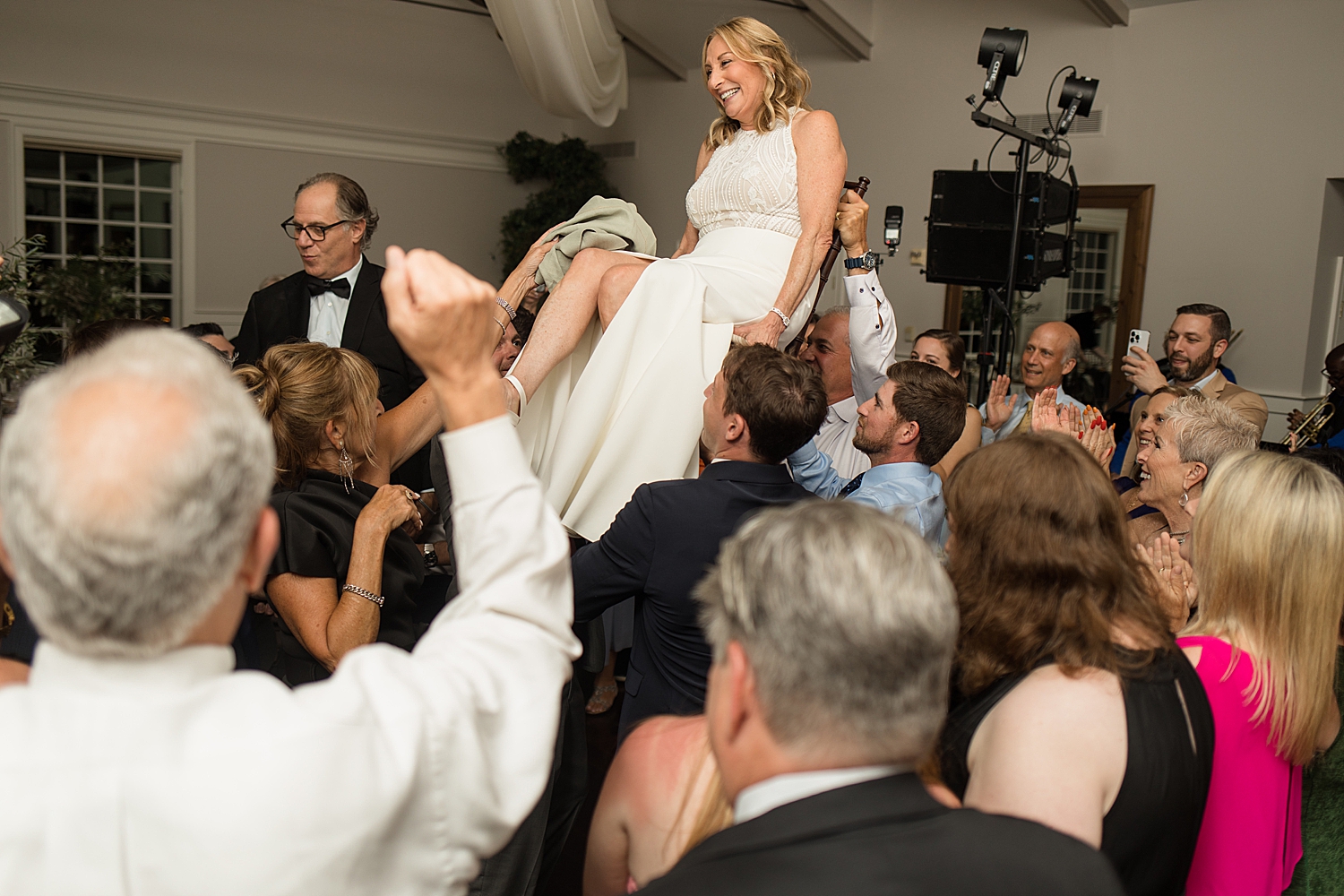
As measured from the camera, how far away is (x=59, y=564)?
72cm

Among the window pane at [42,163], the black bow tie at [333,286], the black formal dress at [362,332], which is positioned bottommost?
the black formal dress at [362,332]

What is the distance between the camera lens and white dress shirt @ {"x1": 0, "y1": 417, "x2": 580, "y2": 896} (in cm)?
71

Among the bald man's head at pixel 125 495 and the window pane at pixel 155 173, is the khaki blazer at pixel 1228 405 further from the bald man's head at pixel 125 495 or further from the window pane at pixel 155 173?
the window pane at pixel 155 173

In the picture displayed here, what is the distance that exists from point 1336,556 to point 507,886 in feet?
4.74

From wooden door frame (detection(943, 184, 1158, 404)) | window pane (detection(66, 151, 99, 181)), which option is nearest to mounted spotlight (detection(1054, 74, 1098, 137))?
wooden door frame (detection(943, 184, 1158, 404))

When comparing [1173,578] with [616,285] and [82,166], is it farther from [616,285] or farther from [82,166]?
[82,166]

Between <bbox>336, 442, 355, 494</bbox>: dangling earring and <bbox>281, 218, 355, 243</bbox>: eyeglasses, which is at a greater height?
<bbox>281, 218, 355, 243</bbox>: eyeglasses

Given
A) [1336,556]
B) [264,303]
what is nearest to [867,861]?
[1336,556]

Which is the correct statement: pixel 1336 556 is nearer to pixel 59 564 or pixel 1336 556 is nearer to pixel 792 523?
pixel 792 523

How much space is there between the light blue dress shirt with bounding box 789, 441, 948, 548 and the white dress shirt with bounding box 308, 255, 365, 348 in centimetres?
142

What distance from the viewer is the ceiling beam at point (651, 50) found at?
30.3 feet

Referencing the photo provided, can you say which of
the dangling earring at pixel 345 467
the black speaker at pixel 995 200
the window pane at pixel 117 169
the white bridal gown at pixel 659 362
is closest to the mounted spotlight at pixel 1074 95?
the black speaker at pixel 995 200

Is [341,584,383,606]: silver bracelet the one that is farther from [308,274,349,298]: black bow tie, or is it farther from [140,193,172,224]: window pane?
[140,193,172,224]: window pane

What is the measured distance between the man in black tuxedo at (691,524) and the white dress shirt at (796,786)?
1014mm
